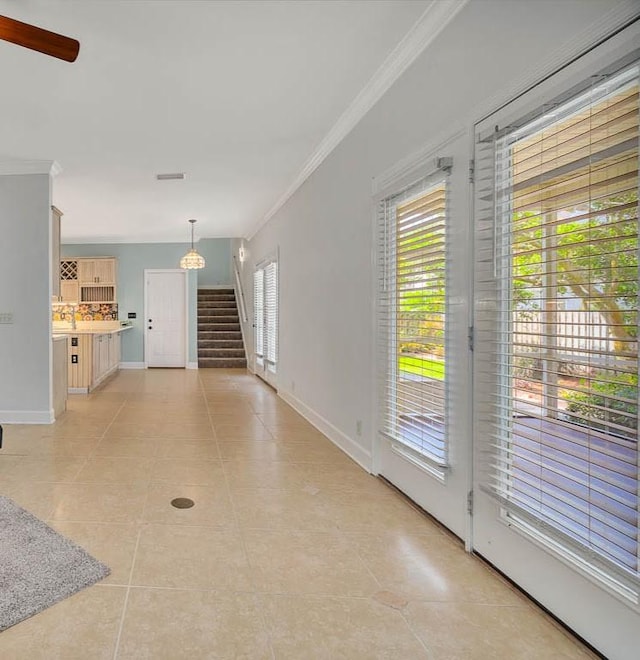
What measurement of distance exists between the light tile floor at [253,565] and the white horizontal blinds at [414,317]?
488mm

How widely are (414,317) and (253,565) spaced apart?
1527 millimetres

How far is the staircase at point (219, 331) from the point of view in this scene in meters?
9.84

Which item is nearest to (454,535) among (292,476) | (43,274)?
(292,476)

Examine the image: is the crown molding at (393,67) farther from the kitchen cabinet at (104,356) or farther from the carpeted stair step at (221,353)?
the carpeted stair step at (221,353)

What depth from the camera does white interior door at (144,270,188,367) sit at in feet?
32.0

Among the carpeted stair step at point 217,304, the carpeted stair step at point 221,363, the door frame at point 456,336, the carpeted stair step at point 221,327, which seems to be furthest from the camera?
the carpeted stair step at point 217,304

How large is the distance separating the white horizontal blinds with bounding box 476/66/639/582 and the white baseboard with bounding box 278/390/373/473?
1.49 meters

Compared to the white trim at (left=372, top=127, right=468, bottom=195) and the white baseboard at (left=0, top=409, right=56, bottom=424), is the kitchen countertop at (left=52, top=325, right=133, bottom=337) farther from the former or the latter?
the white trim at (left=372, top=127, right=468, bottom=195)

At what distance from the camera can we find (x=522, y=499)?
181cm

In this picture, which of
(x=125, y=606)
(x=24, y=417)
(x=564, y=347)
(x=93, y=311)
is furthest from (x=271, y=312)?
(x=564, y=347)

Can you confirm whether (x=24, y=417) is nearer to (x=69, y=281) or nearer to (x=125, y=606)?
(x=125, y=606)

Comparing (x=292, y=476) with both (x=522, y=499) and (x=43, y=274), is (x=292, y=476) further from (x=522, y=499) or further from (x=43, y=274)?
(x=43, y=274)

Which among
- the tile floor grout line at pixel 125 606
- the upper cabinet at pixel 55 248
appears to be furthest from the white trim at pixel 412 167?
the upper cabinet at pixel 55 248

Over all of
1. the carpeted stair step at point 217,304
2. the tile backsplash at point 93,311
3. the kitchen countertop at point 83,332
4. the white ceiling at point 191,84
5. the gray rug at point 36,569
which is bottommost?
the gray rug at point 36,569
